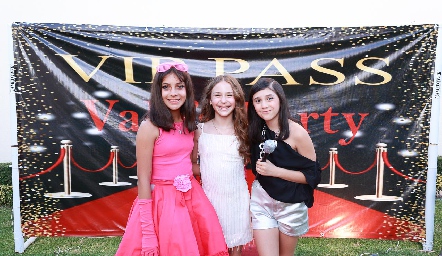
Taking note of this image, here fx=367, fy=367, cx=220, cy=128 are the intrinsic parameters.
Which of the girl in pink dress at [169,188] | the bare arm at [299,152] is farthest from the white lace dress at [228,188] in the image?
the bare arm at [299,152]

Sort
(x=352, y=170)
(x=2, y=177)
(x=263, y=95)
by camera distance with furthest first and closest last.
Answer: (x=2, y=177) → (x=352, y=170) → (x=263, y=95)

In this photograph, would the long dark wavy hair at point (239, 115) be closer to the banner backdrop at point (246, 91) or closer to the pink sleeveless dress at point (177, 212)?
the pink sleeveless dress at point (177, 212)

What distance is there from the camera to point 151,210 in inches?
90.4

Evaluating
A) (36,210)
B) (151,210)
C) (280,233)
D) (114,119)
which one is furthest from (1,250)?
(280,233)

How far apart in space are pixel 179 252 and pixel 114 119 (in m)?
2.21

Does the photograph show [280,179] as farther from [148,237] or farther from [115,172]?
[115,172]

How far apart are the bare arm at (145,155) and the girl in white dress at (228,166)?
1.45 ft

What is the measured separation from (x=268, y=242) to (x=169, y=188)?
2.45 feet

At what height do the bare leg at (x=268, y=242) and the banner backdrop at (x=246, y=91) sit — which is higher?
the banner backdrop at (x=246, y=91)

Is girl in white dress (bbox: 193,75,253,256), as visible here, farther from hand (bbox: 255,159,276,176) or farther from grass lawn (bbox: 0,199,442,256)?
grass lawn (bbox: 0,199,442,256)

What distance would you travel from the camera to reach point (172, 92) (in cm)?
236

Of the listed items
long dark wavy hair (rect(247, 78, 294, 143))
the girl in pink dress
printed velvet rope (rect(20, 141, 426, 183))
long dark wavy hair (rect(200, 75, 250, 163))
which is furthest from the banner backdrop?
the girl in pink dress

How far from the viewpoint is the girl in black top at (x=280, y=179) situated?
2438 millimetres

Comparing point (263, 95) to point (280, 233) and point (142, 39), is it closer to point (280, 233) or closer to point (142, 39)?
point (280, 233)
